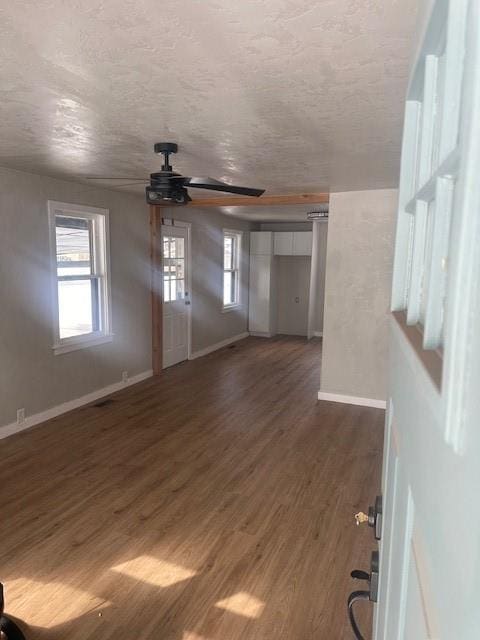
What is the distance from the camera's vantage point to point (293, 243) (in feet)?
28.2

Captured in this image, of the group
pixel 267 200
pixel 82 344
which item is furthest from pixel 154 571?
pixel 267 200

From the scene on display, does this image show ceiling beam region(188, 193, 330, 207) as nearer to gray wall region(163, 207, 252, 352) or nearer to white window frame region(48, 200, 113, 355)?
gray wall region(163, 207, 252, 352)

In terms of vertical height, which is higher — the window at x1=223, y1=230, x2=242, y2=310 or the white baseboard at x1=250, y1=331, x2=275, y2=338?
the window at x1=223, y1=230, x2=242, y2=310

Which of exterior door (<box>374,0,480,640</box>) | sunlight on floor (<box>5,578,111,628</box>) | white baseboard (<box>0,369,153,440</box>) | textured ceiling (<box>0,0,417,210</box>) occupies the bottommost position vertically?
sunlight on floor (<box>5,578,111,628</box>)

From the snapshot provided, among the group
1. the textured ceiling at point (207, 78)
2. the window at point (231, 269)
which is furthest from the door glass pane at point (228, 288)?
the textured ceiling at point (207, 78)

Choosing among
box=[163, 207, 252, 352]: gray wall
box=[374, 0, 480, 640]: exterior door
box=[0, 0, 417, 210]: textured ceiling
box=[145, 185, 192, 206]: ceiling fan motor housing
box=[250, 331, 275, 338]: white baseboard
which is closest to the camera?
box=[374, 0, 480, 640]: exterior door

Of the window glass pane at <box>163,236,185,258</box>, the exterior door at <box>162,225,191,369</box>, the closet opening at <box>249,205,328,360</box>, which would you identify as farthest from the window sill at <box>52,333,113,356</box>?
the closet opening at <box>249,205,328,360</box>

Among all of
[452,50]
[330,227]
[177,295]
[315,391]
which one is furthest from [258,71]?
[177,295]

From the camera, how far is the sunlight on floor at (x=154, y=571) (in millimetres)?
2209

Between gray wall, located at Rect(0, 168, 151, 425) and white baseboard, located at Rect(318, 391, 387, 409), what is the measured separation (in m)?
2.55

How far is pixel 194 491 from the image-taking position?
10.1 ft

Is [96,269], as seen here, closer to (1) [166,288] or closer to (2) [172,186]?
(1) [166,288]

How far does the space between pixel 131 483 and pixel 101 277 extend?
2.58 m

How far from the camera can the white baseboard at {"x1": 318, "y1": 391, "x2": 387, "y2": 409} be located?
482cm
